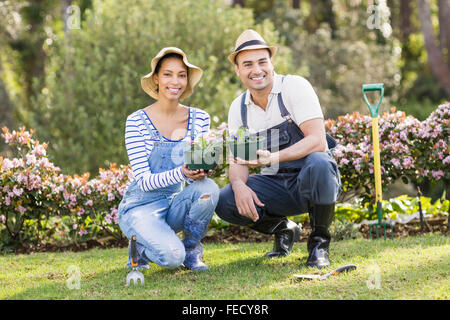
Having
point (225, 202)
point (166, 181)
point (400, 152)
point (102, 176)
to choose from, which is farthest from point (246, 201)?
point (400, 152)

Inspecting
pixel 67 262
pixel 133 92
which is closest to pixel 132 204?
pixel 67 262

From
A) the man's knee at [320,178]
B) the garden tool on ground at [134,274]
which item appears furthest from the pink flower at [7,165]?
the man's knee at [320,178]

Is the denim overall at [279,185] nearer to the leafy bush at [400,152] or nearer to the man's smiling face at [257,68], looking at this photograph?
the man's smiling face at [257,68]

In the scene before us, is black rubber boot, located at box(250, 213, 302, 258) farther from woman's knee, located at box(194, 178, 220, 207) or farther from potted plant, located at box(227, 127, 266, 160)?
potted plant, located at box(227, 127, 266, 160)

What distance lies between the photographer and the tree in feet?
48.5

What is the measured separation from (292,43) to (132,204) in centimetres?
1236

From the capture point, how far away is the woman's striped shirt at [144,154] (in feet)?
11.8

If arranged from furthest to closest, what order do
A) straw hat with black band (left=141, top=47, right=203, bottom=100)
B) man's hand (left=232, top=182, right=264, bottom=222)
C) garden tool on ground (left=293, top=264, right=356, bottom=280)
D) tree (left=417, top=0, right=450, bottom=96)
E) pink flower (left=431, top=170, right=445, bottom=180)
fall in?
tree (left=417, top=0, right=450, bottom=96) → pink flower (left=431, top=170, right=445, bottom=180) → straw hat with black band (left=141, top=47, right=203, bottom=100) → man's hand (left=232, top=182, right=264, bottom=222) → garden tool on ground (left=293, top=264, right=356, bottom=280)

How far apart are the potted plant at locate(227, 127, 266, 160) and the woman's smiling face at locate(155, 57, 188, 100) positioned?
60 cm

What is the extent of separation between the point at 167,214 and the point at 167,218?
29 millimetres

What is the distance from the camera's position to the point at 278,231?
4109mm

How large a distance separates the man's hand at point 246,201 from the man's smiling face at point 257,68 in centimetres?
75

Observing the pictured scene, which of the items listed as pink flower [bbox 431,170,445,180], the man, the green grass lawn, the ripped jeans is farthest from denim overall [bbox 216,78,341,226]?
pink flower [bbox 431,170,445,180]

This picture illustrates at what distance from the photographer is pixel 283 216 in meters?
4.12
